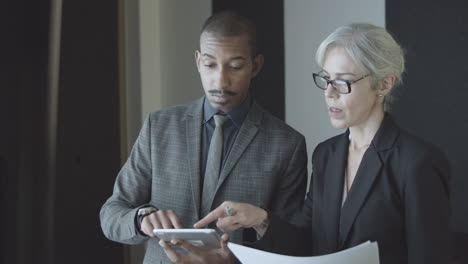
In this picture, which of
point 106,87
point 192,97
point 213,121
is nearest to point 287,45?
point 192,97

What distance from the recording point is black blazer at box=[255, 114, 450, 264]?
1.34m

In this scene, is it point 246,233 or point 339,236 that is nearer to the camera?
point 339,236

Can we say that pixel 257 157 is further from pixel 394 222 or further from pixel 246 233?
pixel 394 222

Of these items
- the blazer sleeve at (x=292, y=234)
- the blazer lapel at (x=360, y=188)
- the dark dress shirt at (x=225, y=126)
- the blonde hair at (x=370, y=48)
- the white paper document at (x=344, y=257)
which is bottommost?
the blazer sleeve at (x=292, y=234)

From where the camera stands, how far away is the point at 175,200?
66.9 inches

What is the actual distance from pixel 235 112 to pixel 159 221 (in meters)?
0.44

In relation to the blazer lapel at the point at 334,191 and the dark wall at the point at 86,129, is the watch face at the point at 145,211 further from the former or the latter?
the dark wall at the point at 86,129

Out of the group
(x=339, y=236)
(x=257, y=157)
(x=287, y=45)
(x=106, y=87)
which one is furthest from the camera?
(x=287, y=45)

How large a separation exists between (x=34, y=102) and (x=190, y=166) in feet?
3.39

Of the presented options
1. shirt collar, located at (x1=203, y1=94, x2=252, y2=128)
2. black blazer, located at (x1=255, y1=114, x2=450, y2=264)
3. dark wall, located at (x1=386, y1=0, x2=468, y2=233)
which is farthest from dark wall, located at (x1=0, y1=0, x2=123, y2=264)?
dark wall, located at (x1=386, y1=0, x2=468, y2=233)

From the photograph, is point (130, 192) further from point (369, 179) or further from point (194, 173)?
point (369, 179)

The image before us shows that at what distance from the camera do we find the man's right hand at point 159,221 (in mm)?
1501

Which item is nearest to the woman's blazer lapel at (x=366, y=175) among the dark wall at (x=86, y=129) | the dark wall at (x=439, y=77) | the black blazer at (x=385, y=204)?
the black blazer at (x=385, y=204)

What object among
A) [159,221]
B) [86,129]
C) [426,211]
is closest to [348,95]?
[426,211]
